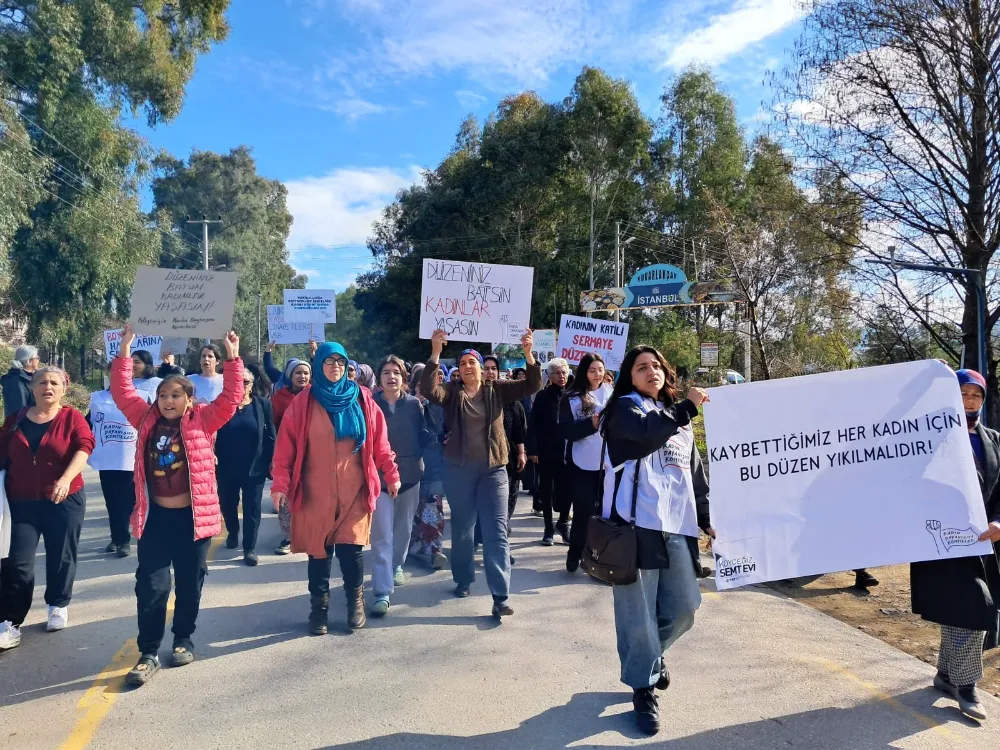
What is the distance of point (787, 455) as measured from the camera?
12.6 feet

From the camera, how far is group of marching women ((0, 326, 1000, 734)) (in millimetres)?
3623

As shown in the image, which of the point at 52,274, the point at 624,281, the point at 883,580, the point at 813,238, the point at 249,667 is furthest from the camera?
the point at 624,281

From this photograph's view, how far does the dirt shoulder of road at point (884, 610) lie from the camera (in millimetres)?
4742

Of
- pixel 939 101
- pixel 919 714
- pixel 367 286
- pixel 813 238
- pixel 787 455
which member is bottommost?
pixel 919 714

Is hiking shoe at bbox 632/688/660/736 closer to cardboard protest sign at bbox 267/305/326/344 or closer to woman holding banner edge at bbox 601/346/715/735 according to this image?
woman holding banner edge at bbox 601/346/715/735

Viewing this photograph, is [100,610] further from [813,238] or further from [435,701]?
[813,238]

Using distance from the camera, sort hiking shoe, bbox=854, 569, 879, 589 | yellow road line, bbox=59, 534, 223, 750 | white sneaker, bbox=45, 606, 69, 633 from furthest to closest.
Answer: hiking shoe, bbox=854, 569, 879, 589 → white sneaker, bbox=45, 606, 69, 633 → yellow road line, bbox=59, 534, 223, 750

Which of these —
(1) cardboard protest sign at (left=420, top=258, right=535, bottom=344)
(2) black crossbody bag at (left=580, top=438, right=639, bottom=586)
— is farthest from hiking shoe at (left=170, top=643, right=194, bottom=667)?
(1) cardboard protest sign at (left=420, top=258, right=535, bottom=344)

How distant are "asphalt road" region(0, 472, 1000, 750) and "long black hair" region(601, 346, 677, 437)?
4.99 feet

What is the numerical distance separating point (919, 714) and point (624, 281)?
35086 mm

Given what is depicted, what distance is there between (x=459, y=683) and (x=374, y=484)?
4.70ft

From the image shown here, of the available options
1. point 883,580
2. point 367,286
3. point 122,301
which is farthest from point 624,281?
point 883,580

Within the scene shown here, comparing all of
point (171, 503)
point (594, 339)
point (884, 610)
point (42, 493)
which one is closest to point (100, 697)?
point (171, 503)

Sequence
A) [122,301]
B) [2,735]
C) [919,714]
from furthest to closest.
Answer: [122,301] < [919,714] < [2,735]
